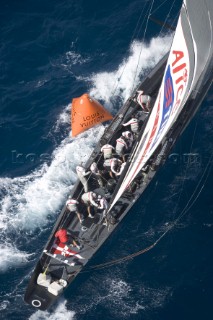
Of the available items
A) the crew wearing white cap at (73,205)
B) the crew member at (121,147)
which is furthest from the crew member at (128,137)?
the crew wearing white cap at (73,205)

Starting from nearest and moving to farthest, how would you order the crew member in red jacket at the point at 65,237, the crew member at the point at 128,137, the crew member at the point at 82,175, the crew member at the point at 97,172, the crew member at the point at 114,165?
the crew member in red jacket at the point at 65,237
the crew member at the point at 82,175
the crew member at the point at 114,165
the crew member at the point at 97,172
the crew member at the point at 128,137

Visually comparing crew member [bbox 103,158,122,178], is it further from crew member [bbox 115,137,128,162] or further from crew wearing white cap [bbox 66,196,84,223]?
crew wearing white cap [bbox 66,196,84,223]

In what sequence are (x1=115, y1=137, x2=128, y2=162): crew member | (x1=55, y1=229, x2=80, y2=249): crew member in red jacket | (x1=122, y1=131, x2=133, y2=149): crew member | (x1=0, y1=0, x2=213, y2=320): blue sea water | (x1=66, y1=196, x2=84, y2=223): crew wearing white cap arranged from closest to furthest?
(x1=0, y1=0, x2=213, y2=320): blue sea water, (x1=55, y1=229, x2=80, y2=249): crew member in red jacket, (x1=66, y1=196, x2=84, y2=223): crew wearing white cap, (x1=115, y1=137, x2=128, y2=162): crew member, (x1=122, y1=131, x2=133, y2=149): crew member

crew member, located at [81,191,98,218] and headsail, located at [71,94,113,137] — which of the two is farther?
headsail, located at [71,94,113,137]

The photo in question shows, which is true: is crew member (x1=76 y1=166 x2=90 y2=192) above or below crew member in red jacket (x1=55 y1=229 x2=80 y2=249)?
above

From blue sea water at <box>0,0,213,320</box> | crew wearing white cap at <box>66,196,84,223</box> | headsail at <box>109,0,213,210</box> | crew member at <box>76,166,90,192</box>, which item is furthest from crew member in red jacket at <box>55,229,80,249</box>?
headsail at <box>109,0,213,210</box>

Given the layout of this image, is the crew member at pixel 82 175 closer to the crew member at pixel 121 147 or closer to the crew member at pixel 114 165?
the crew member at pixel 114 165

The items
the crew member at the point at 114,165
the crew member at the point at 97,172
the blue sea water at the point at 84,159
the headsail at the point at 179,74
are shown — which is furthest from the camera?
the crew member at the point at 97,172
